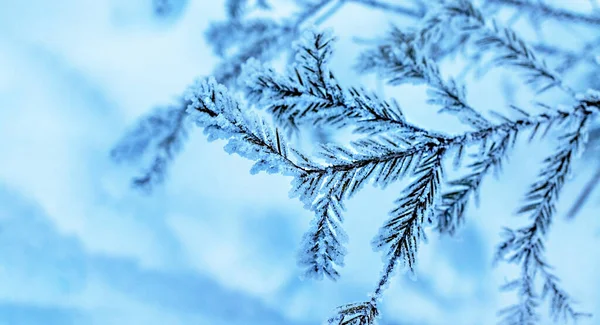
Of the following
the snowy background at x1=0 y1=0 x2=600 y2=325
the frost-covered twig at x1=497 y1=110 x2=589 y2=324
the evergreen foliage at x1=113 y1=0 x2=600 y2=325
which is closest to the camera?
the evergreen foliage at x1=113 y1=0 x2=600 y2=325

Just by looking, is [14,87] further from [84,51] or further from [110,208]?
[110,208]

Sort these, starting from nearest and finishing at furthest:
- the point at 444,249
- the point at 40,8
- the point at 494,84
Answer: the point at 40,8
the point at 444,249
the point at 494,84

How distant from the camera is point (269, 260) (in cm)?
245

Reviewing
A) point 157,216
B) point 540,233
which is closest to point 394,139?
point 540,233

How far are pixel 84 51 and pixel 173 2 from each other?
70 centimetres

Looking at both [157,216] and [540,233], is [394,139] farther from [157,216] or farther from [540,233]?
[157,216]

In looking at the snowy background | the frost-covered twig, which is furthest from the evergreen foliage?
the snowy background

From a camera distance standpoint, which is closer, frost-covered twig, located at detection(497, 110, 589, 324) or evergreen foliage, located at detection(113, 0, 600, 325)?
evergreen foliage, located at detection(113, 0, 600, 325)

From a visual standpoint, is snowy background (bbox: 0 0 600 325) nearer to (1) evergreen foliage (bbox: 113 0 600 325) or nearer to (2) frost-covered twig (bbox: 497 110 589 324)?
(2) frost-covered twig (bbox: 497 110 589 324)

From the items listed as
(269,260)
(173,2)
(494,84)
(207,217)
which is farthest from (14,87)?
(494,84)

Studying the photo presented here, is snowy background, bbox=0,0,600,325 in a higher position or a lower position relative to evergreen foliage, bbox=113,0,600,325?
higher

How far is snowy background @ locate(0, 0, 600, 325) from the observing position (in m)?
2.09

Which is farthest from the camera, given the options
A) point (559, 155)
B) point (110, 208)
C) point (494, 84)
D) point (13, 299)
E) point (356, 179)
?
point (494, 84)

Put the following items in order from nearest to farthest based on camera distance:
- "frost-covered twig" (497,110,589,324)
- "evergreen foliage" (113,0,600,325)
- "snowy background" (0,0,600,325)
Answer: "evergreen foliage" (113,0,600,325)
"frost-covered twig" (497,110,589,324)
"snowy background" (0,0,600,325)
